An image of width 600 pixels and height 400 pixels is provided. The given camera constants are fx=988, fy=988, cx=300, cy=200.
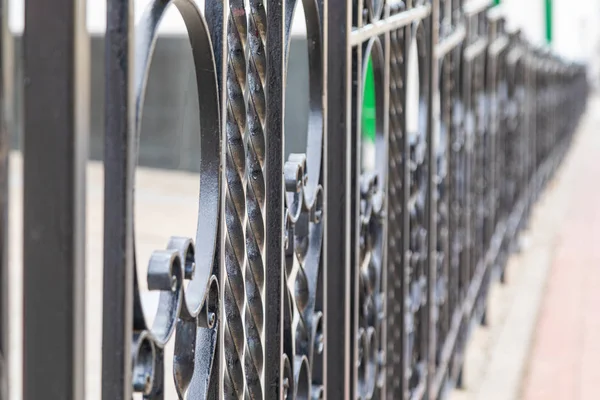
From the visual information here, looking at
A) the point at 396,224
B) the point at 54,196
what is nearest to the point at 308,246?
the point at 396,224

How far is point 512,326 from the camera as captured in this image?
3.65 metres

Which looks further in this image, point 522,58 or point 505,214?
point 522,58

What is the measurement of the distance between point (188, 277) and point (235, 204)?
0.74 ft

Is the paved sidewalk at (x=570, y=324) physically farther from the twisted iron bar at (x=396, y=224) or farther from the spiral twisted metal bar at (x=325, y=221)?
the twisted iron bar at (x=396, y=224)

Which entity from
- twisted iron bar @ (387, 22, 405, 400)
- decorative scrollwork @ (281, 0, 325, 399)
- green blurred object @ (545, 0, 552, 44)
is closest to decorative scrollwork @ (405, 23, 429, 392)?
twisted iron bar @ (387, 22, 405, 400)

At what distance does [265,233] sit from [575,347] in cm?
263

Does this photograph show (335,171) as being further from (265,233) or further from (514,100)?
(514,100)

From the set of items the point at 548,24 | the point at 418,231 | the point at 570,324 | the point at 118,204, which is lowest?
the point at 570,324

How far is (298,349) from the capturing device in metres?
1.37

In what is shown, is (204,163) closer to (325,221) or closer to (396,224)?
(325,221)

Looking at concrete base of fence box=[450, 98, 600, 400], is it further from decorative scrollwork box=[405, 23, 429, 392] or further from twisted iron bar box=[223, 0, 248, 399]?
twisted iron bar box=[223, 0, 248, 399]

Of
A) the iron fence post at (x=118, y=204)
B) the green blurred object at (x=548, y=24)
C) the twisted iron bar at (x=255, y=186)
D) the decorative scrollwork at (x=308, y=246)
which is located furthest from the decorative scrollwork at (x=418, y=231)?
the green blurred object at (x=548, y=24)

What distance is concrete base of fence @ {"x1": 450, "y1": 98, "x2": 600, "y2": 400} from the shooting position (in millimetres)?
3027

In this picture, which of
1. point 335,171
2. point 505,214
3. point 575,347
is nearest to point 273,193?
point 335,171
